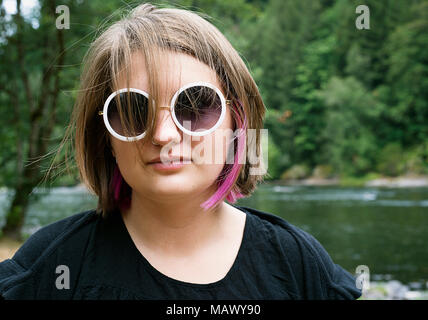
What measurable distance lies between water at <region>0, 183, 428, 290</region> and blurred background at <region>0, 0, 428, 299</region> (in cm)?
4

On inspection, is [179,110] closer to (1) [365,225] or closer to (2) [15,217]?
(2) [15,217]

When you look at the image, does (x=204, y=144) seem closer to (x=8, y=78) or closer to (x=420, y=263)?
(x=8, y=78)

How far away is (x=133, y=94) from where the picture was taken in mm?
873

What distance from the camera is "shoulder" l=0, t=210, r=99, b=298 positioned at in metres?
0.93

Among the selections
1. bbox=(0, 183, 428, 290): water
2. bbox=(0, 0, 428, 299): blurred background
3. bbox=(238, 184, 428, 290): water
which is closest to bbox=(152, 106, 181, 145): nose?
bbox=(0, 183, 428, 290): water

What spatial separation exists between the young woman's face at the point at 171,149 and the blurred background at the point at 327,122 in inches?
220

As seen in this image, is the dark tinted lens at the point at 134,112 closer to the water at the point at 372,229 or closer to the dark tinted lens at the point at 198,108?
the dark tinted lens at the point at 198,108

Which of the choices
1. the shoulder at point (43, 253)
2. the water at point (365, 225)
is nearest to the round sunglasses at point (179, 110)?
the shoulder at point (43, 253)

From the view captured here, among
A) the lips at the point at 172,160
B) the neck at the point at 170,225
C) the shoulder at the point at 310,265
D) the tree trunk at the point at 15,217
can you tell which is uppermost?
the lips at the point at 172,160

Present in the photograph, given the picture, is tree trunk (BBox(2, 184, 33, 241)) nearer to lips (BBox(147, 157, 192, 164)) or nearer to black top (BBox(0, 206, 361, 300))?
black top (BBox(0, 206, 361, 300))

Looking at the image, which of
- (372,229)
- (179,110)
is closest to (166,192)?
(179,110)

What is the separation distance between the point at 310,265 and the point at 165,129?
0.47 meters

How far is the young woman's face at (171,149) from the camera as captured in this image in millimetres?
870

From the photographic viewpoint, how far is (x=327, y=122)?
32.8 metres
